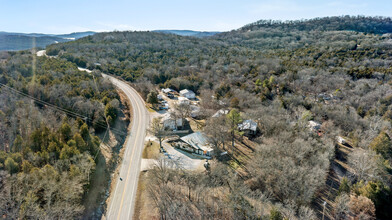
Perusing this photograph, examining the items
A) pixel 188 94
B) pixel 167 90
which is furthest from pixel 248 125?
pixel 167 90

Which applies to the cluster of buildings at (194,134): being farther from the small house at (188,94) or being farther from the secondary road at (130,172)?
the small house at (188,94)

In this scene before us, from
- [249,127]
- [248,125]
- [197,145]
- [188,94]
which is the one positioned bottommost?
[197,145]

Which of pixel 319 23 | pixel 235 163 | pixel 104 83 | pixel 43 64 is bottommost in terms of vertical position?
pixel 235 163

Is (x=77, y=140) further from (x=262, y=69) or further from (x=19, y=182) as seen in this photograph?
(x=262, y=69)

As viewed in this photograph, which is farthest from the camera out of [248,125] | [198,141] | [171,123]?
[171,123]

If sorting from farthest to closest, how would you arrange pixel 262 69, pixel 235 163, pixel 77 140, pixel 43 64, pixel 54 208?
pixel 262 69
pixel 43 64
pixel 235 163
pixel 77 140
pixel 54 208

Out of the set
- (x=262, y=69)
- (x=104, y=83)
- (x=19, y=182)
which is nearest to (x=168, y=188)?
(x=19, y=182)

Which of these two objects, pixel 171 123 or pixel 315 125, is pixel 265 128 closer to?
pixel 315 125
